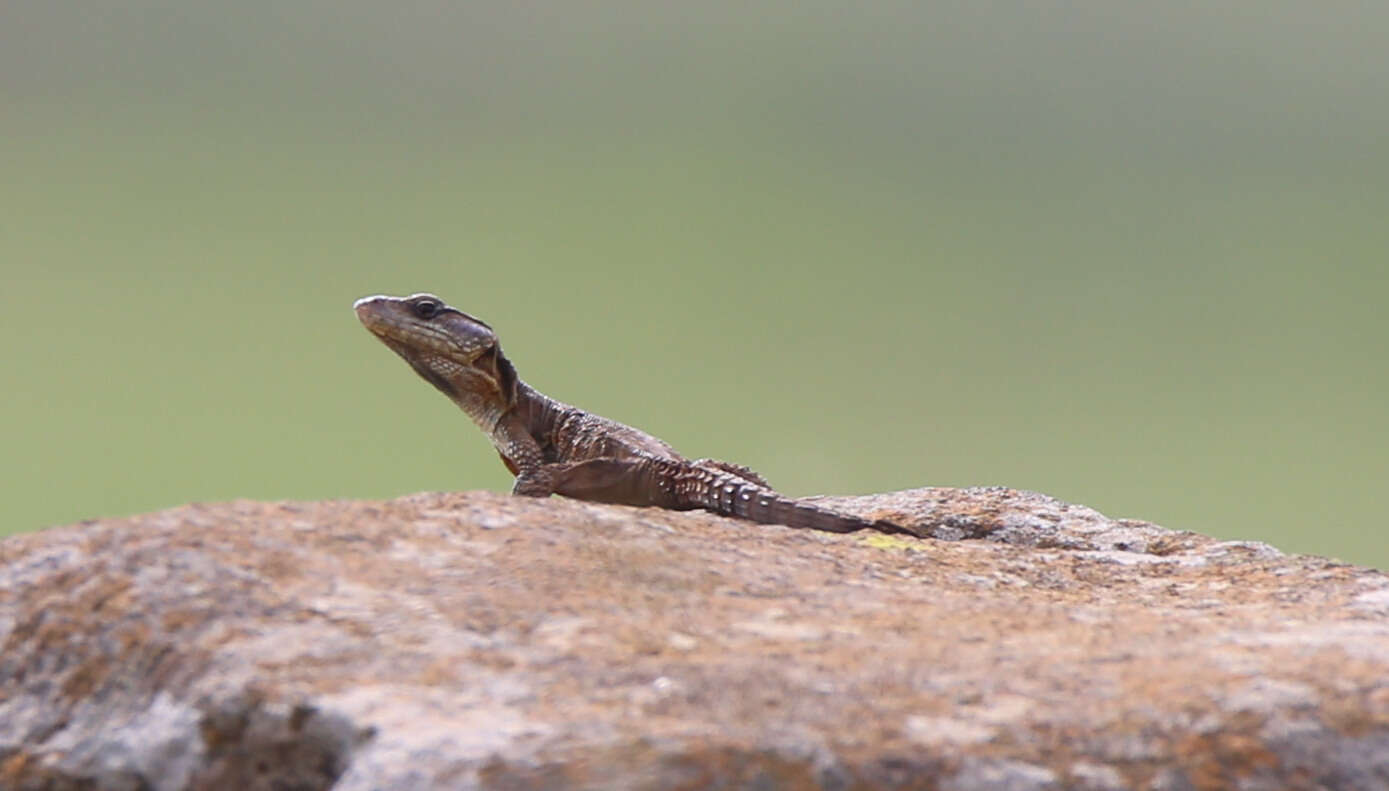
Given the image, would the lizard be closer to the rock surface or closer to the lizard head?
the lizard head

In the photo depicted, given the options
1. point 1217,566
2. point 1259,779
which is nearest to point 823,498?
point 1217,566

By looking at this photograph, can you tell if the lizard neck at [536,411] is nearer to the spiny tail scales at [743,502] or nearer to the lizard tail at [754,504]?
the spiny tail scales at [743,502]

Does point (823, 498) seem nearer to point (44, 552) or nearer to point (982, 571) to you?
point (982, 571)

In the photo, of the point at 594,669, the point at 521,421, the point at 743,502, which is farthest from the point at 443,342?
the point at 594,669

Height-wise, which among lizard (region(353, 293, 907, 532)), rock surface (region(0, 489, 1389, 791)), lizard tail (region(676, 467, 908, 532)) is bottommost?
rock surface (region(0, 489, 1389, 791))

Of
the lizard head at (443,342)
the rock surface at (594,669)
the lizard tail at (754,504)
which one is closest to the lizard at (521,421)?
the lizard head at (443,342)

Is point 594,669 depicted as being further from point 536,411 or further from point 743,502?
point 536,411

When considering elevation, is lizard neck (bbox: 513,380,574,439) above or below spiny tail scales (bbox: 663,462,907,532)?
above

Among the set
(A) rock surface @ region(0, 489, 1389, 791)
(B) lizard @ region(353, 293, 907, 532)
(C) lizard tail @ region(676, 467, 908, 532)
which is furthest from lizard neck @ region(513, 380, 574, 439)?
(A) rock surface @ region(0, 489, 1389, 791)
